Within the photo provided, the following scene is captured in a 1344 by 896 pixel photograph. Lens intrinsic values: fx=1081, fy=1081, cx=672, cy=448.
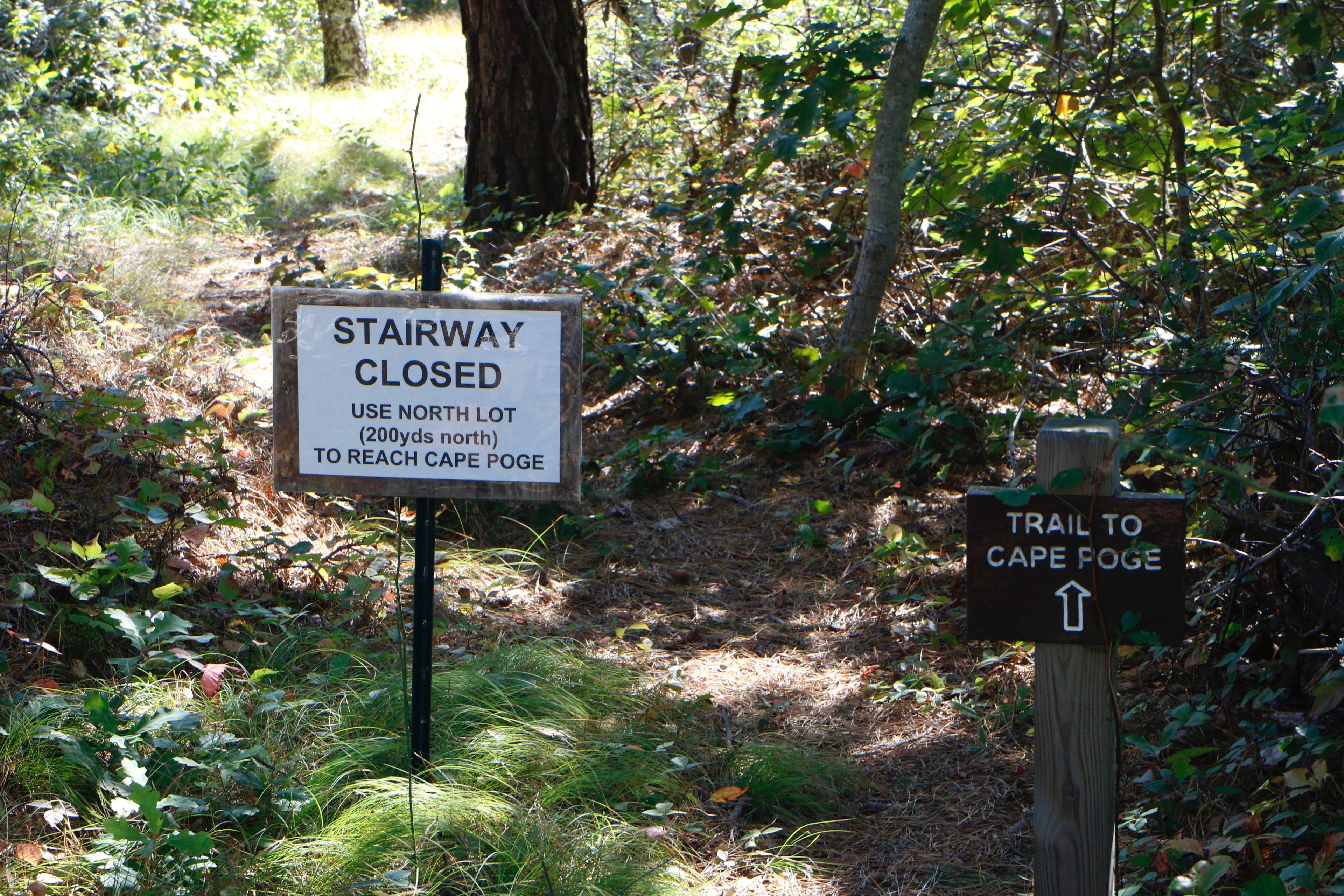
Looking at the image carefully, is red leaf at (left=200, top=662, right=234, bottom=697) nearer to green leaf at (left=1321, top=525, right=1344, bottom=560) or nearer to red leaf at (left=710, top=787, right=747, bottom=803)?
red leaf at (left=710, top=787, right=747, bottom=803)

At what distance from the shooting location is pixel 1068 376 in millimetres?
5312

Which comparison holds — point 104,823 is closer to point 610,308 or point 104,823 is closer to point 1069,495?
point 1069,495

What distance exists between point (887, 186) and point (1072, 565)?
377 centimetres

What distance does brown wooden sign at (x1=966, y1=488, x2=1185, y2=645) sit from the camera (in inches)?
75.1

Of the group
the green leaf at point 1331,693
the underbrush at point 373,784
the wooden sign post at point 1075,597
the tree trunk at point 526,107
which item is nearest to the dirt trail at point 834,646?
the underbrush at point 373,784

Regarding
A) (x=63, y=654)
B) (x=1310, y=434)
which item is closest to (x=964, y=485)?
(x=1310, y=434)

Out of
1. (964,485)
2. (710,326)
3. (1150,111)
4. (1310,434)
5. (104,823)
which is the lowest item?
(104,823)

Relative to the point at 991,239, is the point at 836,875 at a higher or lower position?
lower

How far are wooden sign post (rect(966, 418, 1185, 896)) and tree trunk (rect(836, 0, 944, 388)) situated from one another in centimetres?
353

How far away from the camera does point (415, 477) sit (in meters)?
2.62

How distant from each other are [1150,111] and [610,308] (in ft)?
10.4

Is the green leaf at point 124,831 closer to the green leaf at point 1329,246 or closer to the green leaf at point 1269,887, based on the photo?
the green leaf at point 1269,887

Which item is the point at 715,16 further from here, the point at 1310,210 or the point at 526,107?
the point at 526,107

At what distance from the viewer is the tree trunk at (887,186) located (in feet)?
17.1
